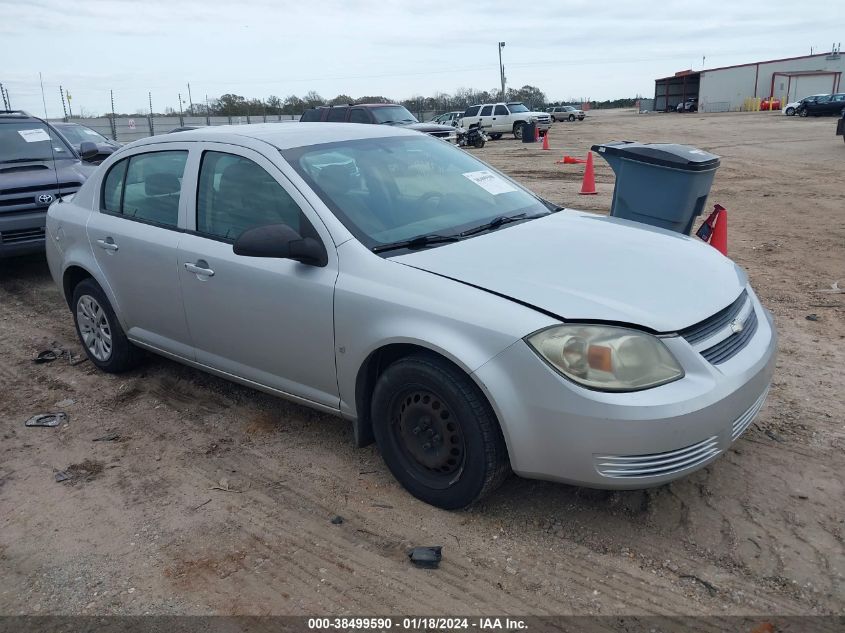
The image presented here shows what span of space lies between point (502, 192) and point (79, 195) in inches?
122

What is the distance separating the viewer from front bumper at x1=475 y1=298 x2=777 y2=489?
8.63ft

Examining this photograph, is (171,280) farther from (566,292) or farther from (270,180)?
(566,292)

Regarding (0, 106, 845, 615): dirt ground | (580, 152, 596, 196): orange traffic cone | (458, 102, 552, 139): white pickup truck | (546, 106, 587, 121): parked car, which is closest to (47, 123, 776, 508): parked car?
(0, 106, 845, 615): dirt ground

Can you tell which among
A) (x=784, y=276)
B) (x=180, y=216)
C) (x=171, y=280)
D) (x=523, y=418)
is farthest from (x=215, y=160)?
(x=784, y=276)

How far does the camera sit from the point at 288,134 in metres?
3.93

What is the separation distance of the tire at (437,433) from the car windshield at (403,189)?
2.31 feet

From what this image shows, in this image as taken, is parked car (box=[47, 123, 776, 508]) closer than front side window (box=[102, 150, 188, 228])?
Yes

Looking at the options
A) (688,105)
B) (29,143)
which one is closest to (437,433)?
(29,143)

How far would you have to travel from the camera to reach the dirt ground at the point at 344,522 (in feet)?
8.87

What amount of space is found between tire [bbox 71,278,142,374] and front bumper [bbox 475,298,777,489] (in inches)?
122

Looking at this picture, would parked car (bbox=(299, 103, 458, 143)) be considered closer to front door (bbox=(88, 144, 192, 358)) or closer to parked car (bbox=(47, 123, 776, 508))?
front door (bbox=(88, 144, 192, 358))

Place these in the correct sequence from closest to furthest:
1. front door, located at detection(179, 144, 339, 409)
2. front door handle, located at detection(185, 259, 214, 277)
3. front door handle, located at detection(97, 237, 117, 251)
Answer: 1. front door, located at detection(179, 144, 339, 409)
2. front door handle, located at detection(185, 259, 214, 277)
3. front door handle, located at detection(97, 237, 117, 251)

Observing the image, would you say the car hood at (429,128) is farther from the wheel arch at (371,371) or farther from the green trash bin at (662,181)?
the wheel arch at (371,371)

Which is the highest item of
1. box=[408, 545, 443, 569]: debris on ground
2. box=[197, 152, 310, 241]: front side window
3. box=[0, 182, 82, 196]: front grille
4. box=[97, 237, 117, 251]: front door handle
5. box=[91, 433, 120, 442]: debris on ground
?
box=[197, 152, 310, 241]: front side window
